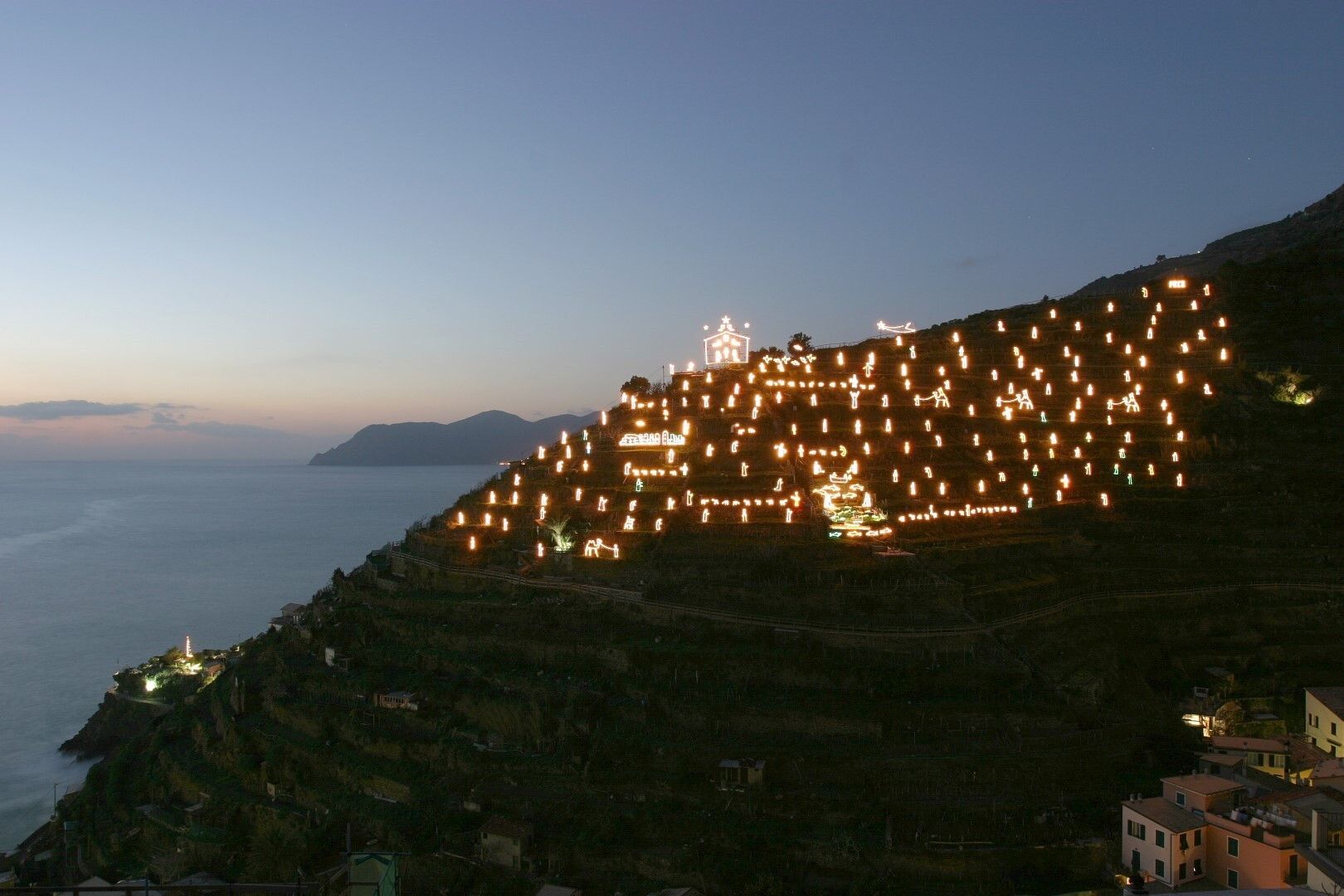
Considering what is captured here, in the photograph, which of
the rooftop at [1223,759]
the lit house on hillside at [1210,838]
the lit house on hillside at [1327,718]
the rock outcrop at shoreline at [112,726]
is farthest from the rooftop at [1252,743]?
the rock outcrop at shoreline at [112,726]

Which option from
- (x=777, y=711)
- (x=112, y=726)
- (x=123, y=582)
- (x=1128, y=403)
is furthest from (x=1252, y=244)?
(x=123, y=582)

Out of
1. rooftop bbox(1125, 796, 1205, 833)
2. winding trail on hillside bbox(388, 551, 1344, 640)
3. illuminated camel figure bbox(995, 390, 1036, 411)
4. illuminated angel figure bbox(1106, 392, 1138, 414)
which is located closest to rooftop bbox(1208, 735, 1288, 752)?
winding trail on hillside bbox(388, 551, 1344, 640)

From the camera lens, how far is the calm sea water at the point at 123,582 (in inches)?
1593

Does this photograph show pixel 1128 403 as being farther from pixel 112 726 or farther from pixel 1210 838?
pixel 112 726

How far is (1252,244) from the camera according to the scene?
6241cm

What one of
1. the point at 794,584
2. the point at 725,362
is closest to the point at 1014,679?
the point at 794,584

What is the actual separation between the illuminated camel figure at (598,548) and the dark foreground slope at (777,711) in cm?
Result: 141

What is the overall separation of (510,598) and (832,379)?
1702 cm

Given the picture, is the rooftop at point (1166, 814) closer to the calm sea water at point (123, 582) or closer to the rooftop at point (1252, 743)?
the rooftop at point (1252, 743)

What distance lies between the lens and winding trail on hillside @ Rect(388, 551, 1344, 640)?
22703 millimetres

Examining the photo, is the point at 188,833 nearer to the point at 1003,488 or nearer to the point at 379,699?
the point at 379,699

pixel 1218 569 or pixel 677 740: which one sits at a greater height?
pixel 1218 569

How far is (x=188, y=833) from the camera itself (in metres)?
23.6

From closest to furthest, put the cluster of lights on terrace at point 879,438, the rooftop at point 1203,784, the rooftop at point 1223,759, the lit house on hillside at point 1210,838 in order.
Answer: the lit house on hillside at point 1210,838, the rooftop at point 1203,784, the rooftop at point 1223,759, the cluster of lights on terrace at point 879,438
